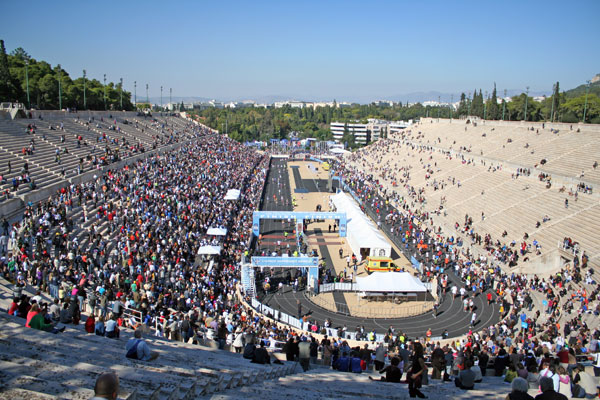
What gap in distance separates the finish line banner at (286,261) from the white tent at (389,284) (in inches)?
97.2

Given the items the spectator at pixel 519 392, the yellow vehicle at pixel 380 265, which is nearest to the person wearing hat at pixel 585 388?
the spectator at pixel 519 392

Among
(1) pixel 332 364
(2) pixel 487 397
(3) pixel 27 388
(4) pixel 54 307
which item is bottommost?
(1) pixel 332 364

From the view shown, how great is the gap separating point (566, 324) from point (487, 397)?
464 inches

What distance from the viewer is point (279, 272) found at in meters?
24.2

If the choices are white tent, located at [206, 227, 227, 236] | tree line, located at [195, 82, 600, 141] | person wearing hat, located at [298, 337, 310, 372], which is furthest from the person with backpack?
tree line, located at [195, 82, 600, 141]

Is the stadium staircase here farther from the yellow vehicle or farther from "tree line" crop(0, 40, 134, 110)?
"tree line" crop(0, 40, 134, 110)

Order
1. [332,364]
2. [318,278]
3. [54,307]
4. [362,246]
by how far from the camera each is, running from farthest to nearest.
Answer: [362,246] < [318,278] < [332,364] < [54,307]

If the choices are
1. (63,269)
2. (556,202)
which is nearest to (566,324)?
(556,202)

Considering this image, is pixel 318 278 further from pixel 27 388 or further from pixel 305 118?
pixel 305 118

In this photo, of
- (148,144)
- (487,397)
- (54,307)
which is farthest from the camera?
(148,144)

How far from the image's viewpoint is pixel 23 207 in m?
20.5

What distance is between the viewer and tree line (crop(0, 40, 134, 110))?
143 feet

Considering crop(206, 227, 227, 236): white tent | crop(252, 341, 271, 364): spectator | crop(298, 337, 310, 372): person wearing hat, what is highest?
crop(252, 341, 271, 364): spectator

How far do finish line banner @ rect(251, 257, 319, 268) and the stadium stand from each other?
0.07m
